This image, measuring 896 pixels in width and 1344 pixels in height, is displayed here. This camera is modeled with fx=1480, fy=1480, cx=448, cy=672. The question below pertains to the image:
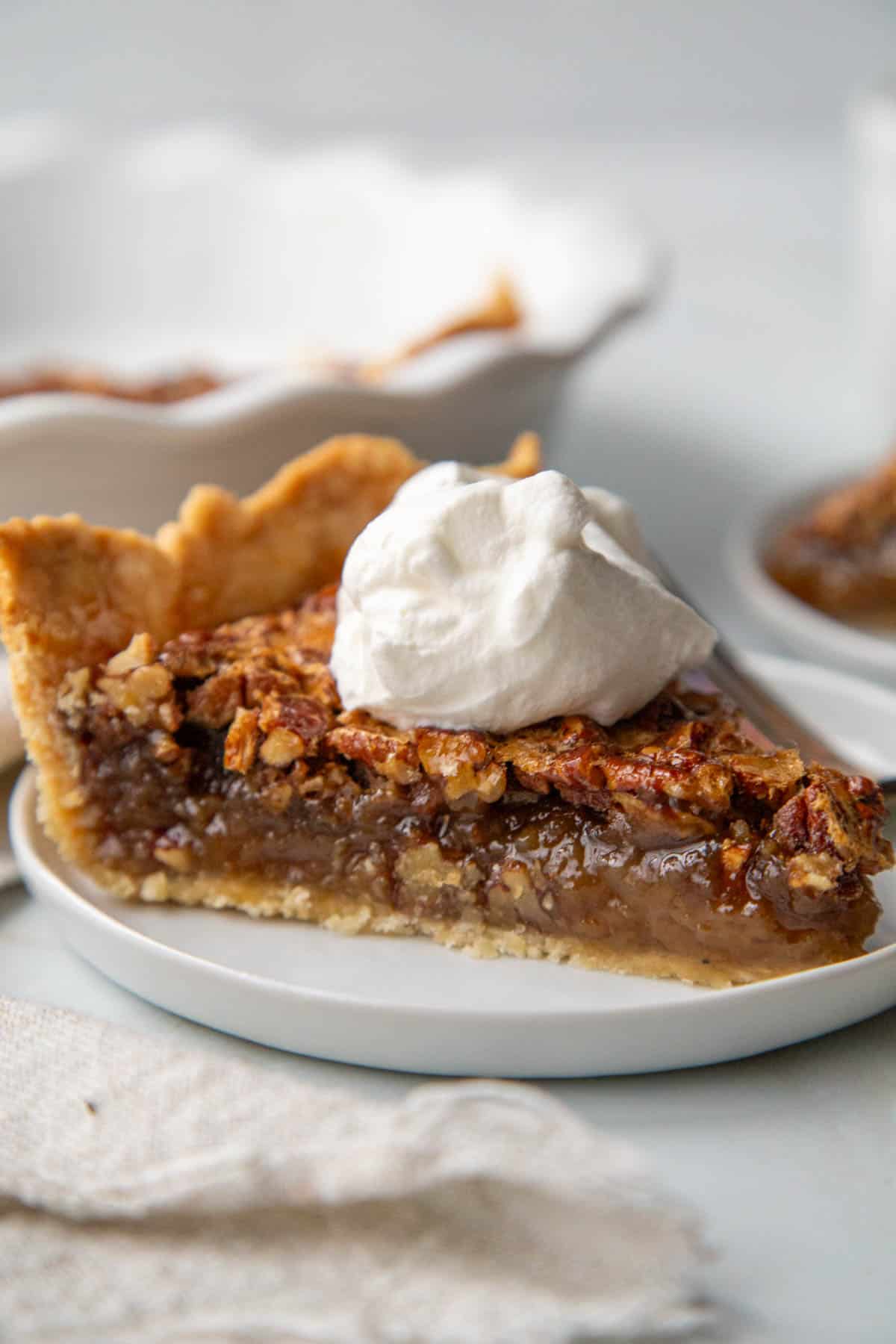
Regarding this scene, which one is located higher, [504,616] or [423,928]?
[504,616]

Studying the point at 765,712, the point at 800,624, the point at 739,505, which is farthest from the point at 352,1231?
the point at 739,505

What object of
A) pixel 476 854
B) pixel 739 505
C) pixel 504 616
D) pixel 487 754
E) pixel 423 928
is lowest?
pixel 739 505

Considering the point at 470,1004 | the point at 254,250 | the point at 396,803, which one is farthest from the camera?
the point at 254,250

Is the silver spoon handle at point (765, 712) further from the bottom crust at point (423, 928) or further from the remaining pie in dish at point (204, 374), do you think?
the remaining pie in dish at point (204, 374)

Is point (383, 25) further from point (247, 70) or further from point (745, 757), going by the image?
point (745, 757)

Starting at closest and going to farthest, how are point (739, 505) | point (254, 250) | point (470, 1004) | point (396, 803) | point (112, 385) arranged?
point (470, 1004) → point (396, 803) → point (112, 385) → point (739, 505) → point (254, 250)

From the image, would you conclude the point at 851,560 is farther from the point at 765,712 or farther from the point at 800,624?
the point at 765,712

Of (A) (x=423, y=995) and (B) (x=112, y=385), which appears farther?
(B) (x=112, y=385)
